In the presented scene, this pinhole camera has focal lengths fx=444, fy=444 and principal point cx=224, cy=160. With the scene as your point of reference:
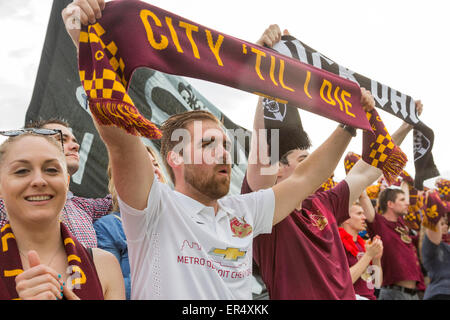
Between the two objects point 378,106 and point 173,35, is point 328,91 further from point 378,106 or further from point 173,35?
point 173,35

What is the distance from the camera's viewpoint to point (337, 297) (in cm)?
243

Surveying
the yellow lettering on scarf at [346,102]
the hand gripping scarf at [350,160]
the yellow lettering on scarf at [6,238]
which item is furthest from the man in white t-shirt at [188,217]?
the hand gripping scarf at [350,160]

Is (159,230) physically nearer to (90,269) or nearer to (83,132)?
(90,269)

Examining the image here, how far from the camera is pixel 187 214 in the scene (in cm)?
190

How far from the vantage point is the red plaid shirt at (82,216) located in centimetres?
231

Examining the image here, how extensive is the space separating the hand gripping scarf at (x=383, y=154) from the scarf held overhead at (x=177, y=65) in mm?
172

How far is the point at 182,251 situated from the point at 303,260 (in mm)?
920

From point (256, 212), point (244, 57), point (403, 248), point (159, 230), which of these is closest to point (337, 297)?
point (256, 212)

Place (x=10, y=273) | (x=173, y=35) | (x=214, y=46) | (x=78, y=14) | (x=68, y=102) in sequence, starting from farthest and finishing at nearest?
(x=68, y=102) < (x=214, y=46) < (x=173, y=35) < (x=78, y=14) < (x=10, y=273)

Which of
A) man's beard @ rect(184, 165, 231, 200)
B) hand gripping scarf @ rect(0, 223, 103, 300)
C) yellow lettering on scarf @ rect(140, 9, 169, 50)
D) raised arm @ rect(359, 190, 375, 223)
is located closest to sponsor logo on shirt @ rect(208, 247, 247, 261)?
man's beard @ rect(184, 165, 231, 200)

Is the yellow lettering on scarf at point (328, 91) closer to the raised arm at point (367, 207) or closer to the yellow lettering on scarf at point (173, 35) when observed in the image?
the yellow lettering on scarf at point (173, 35)

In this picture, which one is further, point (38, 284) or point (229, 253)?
point (229, 253)

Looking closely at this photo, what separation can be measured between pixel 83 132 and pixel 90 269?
2.38 meters

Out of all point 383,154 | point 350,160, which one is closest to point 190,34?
point 383,154
